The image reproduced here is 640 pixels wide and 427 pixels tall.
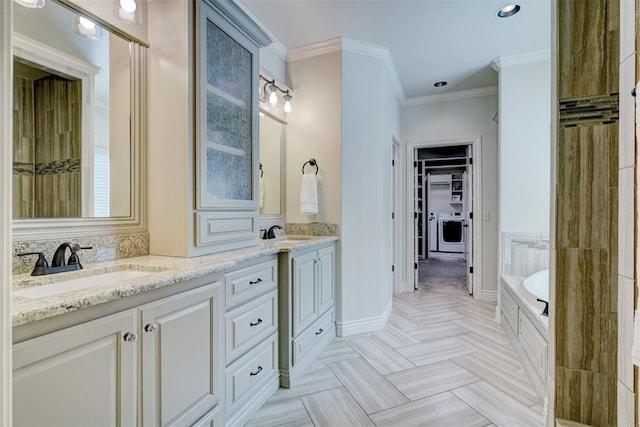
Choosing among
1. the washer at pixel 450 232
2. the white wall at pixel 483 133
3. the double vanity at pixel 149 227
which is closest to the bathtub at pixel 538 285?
the white wall at pixel 483 133

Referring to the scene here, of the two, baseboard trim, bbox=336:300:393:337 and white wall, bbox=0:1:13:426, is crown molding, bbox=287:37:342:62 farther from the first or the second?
white wall, bbox=0:1:13:426

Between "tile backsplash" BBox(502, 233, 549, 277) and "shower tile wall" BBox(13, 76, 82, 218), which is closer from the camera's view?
"shower tile wall" BBox(13, 76, 82, 218)

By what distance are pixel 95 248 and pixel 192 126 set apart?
0.78 metres

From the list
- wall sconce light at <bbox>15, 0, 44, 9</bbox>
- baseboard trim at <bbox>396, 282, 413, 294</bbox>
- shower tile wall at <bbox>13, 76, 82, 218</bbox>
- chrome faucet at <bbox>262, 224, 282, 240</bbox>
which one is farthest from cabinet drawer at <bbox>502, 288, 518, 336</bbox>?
wall sconce light at <bbox>15, 0, 44, 9</bbox>

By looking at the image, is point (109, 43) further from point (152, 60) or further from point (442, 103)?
point (442, 103)

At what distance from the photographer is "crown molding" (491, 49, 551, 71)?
313cm

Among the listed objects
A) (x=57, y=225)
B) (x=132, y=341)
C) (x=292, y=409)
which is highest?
(x=57, y=225)

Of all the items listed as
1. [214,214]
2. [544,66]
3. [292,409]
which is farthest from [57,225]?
[544,66]

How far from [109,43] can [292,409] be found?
2251 millimetres

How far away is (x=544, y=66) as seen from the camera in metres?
3.19

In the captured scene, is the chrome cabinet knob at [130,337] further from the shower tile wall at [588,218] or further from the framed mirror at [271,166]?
the framed mirror at [271,166]

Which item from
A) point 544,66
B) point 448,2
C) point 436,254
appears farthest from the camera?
point 436,254

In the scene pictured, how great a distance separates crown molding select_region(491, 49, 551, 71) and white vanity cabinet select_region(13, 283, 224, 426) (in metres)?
3.54

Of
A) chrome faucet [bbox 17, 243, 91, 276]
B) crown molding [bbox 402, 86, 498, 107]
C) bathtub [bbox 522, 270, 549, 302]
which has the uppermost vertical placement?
crown molding [bbox 402, 86, 498, 107]
